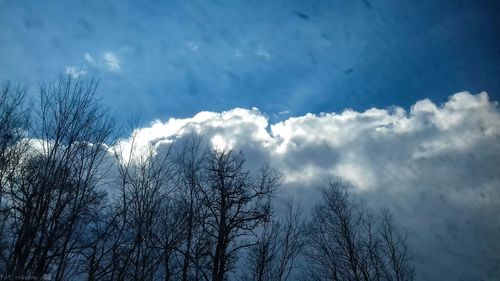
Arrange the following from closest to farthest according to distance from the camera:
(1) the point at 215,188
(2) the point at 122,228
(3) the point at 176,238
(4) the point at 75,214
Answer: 1. (4) the point at 75,214
2. (2) the point at 122,228
3. (3) the point at 176,238
4. (1) the point at 215,188

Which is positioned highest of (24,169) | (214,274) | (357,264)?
(24,169)

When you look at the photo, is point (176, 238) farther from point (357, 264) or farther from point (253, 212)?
point (357, 264)

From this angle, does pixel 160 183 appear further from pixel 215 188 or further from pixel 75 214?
pixel 215 188

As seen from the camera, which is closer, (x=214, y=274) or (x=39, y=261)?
(x=39, y=261)

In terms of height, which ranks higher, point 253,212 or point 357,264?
point 253,212

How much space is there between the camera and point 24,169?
815cm

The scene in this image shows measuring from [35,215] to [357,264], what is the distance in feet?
58.5

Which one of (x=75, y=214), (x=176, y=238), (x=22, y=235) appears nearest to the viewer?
(x=22, y=235)

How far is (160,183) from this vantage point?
9.58 meters

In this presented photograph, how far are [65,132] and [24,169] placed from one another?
200 centimetres

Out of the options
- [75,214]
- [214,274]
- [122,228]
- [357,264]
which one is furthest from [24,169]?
[357,264]

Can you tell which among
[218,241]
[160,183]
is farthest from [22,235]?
[218,241]

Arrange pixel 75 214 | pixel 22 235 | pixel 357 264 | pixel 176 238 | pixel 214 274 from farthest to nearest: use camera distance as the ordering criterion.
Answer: pixel 357 264, pixel 214 274, pixel 176 238, pixel 75 214, pixel 22 235

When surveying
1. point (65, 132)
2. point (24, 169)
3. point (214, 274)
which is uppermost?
point (65, 132)
